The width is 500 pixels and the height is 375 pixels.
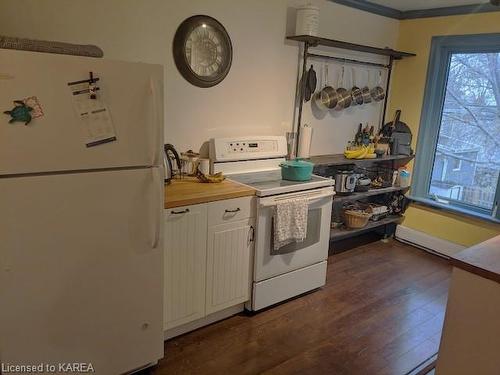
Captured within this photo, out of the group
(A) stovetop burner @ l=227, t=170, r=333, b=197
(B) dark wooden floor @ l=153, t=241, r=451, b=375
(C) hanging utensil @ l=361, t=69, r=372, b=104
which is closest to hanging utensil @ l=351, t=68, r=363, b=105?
(C) hanging utensil @ l=361, t=69, r=372, b=104

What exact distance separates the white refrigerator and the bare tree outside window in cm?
314

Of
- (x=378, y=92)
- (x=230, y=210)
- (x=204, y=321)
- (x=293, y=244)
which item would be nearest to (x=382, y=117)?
(x=378, y=92)

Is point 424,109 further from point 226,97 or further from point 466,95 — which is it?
point 226,97

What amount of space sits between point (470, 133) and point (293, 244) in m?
2.23

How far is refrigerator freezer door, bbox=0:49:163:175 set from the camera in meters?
1.49

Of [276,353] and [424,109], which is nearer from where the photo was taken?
[276,353]

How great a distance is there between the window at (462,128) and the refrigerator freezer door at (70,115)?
10.3ft

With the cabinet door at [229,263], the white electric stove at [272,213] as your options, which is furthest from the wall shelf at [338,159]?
the cabinet door at [229,263]

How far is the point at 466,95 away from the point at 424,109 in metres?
0.40

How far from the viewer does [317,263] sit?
3.04 meters

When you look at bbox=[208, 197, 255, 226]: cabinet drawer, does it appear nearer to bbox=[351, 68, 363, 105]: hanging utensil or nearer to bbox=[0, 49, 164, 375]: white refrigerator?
bbox=[0, 49, 164, 375]: white refrigerator

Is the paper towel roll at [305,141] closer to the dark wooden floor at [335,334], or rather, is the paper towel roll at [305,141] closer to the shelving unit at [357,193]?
the shelving unit at [357,193]

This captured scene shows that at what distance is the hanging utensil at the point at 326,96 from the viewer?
3549mm

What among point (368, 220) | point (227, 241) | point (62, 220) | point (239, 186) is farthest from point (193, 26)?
point (368, 220)
